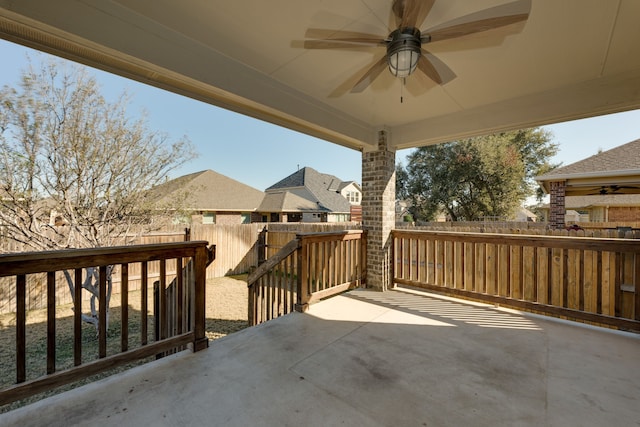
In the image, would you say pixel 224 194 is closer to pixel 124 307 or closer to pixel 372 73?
pixel 124 307

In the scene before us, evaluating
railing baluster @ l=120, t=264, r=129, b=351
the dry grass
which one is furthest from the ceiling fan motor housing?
the dry grass

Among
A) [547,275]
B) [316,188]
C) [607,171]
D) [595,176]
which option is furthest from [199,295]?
[316,188]

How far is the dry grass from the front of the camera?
400 cm

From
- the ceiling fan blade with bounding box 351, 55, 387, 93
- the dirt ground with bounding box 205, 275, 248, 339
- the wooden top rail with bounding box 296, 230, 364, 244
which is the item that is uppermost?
the ceiling fan blade with bounding box 351, 55, 387, 93

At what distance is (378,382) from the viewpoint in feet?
6.81

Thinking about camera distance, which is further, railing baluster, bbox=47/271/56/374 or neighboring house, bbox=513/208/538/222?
neighboring house, bbox=513/208/538/222

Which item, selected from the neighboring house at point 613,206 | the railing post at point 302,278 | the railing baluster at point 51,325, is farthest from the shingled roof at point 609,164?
the railing baluster at point 51,325

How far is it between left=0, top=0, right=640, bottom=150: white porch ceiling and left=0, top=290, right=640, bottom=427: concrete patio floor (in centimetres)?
248

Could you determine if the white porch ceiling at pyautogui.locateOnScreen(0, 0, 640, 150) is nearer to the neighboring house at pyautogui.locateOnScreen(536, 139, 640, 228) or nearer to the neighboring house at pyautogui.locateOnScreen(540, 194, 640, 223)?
the neighboring house at pyautogui.locateOnScreen(536, 139, 640, 228)

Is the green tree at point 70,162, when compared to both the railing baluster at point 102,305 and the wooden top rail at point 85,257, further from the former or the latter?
the wooden top rail at point 85,257

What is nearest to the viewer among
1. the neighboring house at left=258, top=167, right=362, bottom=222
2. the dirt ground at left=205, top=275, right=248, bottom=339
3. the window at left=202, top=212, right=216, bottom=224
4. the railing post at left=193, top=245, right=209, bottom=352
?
the railing post at left=193, top=245, right=209, bottom=352

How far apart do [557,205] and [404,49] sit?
709cm

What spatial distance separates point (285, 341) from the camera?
9.03 ft

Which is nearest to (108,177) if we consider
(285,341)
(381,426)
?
(285,341)
